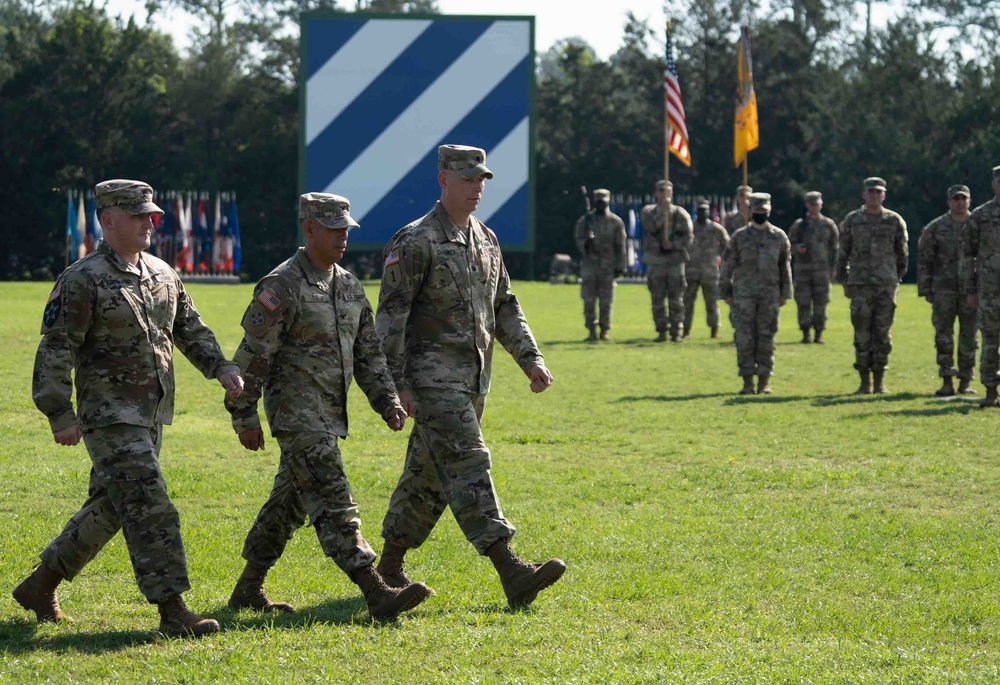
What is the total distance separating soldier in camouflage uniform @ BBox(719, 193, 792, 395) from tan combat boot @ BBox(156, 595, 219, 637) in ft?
35.3

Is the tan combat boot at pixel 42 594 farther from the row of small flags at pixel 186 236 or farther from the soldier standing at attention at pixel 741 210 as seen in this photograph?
the row of small flags at pixel 186 236

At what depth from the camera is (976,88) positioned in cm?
5434

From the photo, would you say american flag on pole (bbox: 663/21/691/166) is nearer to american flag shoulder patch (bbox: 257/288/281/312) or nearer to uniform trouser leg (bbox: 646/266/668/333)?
uniform trouser leg (bbox: 646/266/668/333)

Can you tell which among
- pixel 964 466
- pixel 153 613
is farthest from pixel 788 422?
pixel 153 613

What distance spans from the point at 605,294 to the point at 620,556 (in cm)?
1575

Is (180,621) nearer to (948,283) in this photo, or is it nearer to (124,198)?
(124,198)

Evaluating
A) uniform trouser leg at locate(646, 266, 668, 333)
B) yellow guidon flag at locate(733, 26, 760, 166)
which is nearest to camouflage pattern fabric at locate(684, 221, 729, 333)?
uniform trouser leg at locate(646, 266, 668, 333)

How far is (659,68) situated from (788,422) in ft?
157

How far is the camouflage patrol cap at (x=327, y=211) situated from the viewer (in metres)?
6.93

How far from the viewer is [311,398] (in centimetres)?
691

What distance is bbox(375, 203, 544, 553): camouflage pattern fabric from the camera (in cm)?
716

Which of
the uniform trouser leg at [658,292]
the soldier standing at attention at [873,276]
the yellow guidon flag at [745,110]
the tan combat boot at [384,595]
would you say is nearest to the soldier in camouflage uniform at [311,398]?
the tan combat boot at [384,595]

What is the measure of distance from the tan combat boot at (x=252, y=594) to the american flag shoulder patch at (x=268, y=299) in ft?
3.93

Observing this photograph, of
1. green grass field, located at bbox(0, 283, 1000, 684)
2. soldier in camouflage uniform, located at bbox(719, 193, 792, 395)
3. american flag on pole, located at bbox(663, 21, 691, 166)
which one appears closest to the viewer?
green grass field, located at bbox(0, 283, 1000, 684)
